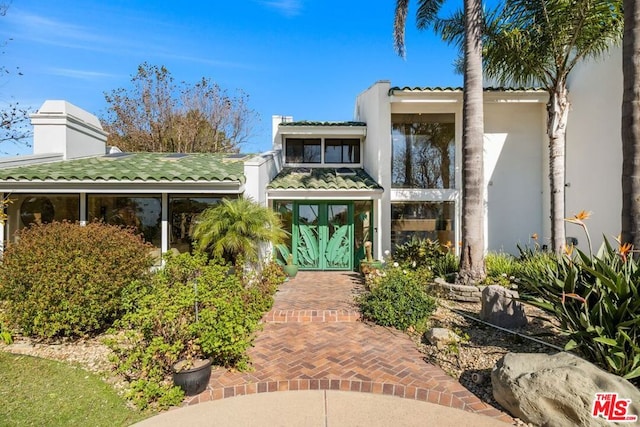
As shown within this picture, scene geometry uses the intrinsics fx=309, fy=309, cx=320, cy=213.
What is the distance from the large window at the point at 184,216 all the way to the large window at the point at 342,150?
6120 millimetres

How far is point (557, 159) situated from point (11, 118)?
17597 millimetres

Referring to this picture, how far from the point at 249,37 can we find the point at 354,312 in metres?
13.8

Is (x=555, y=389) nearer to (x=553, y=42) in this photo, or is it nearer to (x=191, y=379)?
(x=191, y=379)

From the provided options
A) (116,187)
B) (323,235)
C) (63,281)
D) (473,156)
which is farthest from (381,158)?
Answer: (63,281)

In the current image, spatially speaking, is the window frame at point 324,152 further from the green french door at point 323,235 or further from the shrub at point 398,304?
the shrub at point 398,304

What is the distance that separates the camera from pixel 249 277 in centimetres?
809

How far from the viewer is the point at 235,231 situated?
848cm

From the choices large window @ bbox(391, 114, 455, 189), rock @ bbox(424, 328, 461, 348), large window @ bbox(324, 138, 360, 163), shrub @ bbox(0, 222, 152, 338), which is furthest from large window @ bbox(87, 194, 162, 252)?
large window @ bbox(391, 114, 455, 189)

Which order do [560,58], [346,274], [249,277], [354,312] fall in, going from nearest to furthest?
1. [354,312]
2. [249,277]
3. [560,58]
4. [346,274]

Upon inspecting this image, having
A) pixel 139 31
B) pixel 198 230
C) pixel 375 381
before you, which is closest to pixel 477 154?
pixel 375 381

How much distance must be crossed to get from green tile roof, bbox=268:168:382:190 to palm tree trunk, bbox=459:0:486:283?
11.9ft

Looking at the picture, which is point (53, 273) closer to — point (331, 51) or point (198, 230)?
point (198, 230)

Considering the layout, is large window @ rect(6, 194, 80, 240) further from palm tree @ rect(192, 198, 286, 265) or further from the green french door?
the green french door

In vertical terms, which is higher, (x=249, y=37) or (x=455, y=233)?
(x=249, y=37)
